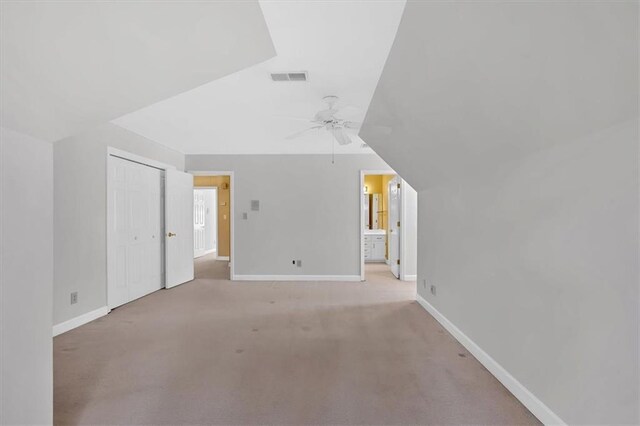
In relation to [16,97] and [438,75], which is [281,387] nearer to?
[16,97]

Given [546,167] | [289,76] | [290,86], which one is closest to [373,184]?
[290,86]

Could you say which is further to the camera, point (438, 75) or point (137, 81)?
point (438, 75)

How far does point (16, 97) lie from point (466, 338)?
3484 mm

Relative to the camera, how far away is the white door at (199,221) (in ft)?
32.0

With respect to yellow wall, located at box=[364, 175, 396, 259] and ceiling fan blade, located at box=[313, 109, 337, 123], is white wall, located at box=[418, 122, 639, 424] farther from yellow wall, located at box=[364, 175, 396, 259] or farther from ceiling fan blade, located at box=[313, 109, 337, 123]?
yellow wall, located at box=[364, 175, 396, 259]

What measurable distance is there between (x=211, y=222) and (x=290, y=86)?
28.2 ft

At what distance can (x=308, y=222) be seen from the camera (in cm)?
605

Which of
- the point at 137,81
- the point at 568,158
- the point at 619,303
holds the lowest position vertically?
the point at 619,303

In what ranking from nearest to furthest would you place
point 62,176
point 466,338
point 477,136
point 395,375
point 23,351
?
point 23,351
point 477,136
point 395,375
point 466,338
point 62,176

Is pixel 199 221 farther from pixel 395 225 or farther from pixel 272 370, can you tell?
pixel 272 370

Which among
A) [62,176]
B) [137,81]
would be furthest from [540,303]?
[62,176]

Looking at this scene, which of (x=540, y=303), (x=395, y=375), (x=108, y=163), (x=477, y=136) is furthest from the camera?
(x=108, y=163)

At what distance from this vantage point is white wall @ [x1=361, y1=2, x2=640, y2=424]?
1321 mm

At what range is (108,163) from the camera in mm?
4047
